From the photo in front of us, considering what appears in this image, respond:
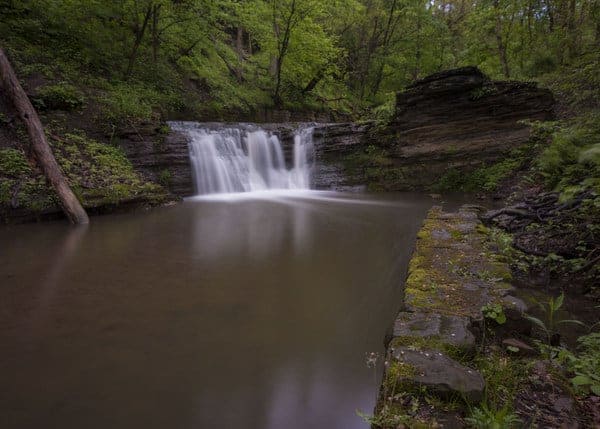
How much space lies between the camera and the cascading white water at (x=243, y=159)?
38.0ft

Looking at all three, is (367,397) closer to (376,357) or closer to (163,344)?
(376,357)

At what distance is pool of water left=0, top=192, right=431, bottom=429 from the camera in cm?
225

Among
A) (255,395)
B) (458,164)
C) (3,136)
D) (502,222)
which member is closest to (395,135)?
(458,164)

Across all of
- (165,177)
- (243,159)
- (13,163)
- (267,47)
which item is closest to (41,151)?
(13,163)

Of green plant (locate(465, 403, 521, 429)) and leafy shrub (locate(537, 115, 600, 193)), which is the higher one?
leafy shrub (locate(537, 115, 600, 193))

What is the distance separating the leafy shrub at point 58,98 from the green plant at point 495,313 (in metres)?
10.8

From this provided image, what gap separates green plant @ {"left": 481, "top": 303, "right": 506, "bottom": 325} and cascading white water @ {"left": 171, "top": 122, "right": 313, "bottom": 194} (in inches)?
387

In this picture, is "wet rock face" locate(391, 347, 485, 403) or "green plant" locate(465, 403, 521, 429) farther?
"wet rock face" locate(391, 347, 485, 403)

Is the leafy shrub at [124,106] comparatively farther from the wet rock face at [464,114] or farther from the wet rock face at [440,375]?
the wet rock face at [440,375]

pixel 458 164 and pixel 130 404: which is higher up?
pixel 458 164

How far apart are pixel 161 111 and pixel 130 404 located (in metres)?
12.7

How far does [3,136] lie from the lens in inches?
314

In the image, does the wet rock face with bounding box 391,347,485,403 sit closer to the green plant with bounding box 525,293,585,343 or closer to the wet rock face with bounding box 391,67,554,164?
the green plant with bounding box 525,293,585,343

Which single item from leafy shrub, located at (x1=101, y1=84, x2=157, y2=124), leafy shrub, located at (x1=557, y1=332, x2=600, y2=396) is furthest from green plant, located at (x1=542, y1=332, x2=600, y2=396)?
leafy shrub, located at (x1=101, y1=84, x2=157, y2=124)
